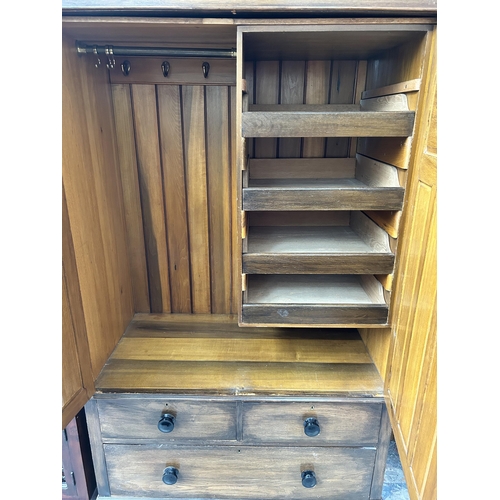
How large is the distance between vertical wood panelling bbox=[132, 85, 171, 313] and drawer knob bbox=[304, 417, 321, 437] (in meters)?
0.79

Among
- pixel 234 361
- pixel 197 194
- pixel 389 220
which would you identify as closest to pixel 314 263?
pixel 389 220

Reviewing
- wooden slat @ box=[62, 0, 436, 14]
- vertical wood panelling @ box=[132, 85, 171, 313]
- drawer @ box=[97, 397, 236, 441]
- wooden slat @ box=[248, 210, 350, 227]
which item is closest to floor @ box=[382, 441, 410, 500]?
drawer @ box=[97, 397, 236, 441]

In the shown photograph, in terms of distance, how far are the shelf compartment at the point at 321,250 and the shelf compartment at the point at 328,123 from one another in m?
0.33

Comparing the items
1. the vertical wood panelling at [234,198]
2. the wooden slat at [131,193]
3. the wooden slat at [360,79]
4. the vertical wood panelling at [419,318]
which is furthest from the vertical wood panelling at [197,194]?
the vertical wood panelling at [419,318]

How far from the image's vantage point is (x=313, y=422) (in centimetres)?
124

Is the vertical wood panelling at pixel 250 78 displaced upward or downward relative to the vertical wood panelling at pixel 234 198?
upward

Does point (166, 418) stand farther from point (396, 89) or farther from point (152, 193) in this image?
point (396, 89)

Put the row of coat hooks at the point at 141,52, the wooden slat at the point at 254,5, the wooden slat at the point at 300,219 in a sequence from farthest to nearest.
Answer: the wooden slat at the point at 300,219 < the row of coat hooks at the point at 141,52 < the wooden slat at the point at 254,5

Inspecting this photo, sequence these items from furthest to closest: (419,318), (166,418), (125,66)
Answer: (125,66)
(166,418)
(419,318)

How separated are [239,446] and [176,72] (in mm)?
1357

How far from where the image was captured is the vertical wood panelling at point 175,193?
4.66 ft

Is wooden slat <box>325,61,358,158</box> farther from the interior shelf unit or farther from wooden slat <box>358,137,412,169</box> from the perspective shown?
wooden slat <box>358,137,412,169</box>

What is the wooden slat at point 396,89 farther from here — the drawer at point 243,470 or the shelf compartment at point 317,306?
the drawer at point 243,470

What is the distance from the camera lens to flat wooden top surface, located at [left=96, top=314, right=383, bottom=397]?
1.26m
